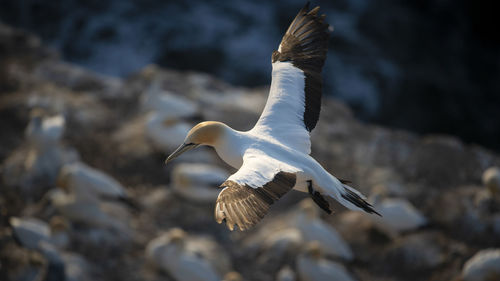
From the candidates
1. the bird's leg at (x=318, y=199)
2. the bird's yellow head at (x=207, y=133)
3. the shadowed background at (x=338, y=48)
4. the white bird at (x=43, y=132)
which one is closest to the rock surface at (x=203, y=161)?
the white bird at (x=43, y=132)

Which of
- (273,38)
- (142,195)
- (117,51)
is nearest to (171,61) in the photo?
(117,51)

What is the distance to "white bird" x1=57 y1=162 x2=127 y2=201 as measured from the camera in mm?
7449

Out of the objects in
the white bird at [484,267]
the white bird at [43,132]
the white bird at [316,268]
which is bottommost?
the white bird at [316,268]

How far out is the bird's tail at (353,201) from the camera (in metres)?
4.13

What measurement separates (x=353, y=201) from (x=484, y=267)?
3.22m

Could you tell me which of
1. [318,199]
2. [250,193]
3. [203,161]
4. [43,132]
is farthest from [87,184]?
[250,193]

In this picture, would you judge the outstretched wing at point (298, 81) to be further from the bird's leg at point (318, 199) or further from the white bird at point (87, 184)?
the white bird at point (87, 184)

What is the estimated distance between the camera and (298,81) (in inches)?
203

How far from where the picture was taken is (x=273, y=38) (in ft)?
46.4

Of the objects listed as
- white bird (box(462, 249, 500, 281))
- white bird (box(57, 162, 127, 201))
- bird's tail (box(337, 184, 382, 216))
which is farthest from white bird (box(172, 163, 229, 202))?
bird's tail (box(337, 184, 382, 216))

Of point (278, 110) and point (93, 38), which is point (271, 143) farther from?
point (93, 38)

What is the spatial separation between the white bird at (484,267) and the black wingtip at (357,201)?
10.0ft

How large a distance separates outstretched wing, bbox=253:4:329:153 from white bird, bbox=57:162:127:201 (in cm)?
323

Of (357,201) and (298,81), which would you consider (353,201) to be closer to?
(357,201)
